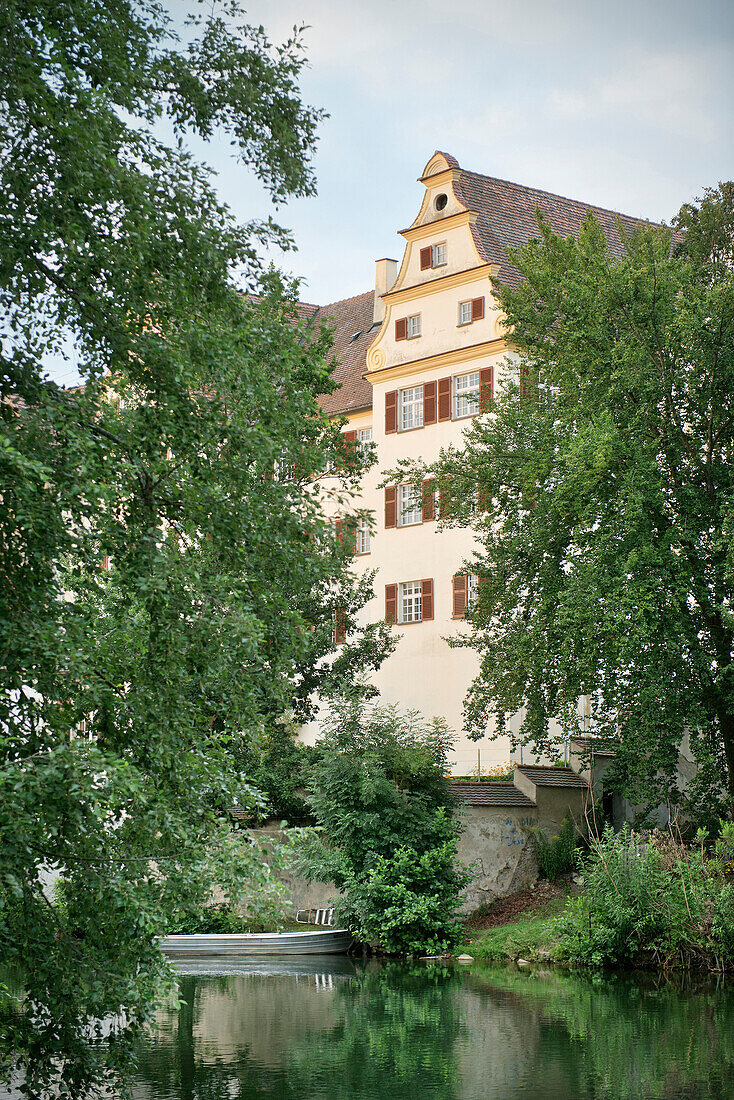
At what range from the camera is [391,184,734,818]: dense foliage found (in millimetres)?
24500

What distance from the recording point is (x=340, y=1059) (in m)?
15.0

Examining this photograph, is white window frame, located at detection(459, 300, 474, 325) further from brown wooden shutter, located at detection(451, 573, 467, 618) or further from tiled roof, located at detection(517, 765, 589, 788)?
tiled roof, located at detection(517, 765, 589, 788)

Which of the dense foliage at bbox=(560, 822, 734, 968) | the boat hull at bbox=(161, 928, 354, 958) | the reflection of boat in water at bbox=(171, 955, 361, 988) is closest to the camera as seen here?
the dense foliage at bbox=(560, 822, 734, 968)

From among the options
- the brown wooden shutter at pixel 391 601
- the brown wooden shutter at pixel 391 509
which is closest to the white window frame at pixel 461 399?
the brown wooden shutter at pixel 391 509

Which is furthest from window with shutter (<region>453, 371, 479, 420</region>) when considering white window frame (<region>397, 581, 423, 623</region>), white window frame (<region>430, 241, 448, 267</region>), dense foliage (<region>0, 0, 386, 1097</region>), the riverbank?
dense foliage (<region>0, 0, 386, 1097</region>)

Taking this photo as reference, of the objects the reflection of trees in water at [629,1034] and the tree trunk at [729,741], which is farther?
the tree trunk at [729,741]

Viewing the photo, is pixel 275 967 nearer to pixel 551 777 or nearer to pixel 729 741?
pixel 551 777

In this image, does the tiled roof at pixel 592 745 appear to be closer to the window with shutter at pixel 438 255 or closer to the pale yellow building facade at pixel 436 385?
the pale yellow building facade at pixel 436 385

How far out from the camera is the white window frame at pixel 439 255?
39844mm

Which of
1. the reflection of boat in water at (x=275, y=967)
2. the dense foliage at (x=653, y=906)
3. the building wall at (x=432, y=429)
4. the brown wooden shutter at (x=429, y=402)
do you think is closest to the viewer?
the dense foliage at (x=653, y=906)

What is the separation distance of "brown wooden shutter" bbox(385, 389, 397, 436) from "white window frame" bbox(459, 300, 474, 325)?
3587 mm

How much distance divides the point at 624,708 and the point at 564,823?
14.4ft

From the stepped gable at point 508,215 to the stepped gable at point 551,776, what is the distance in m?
14.1

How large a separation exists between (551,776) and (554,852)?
1874mm
